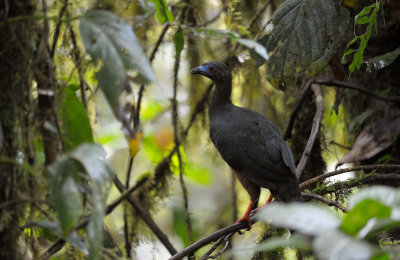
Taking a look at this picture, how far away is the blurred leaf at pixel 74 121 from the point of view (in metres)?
2.41

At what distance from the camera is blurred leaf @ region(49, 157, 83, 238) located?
1522mm

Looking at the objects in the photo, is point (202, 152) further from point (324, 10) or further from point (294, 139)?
point (324, 10)

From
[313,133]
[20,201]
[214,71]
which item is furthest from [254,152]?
[20,201]

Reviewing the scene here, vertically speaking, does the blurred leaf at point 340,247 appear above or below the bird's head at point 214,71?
below

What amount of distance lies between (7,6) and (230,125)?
2255 millimetres

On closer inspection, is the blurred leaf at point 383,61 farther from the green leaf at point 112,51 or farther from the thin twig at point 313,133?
the green leaf at point 112,51

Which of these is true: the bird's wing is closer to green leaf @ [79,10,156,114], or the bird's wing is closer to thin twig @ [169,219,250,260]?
thin twig @ [169,219,250,260]

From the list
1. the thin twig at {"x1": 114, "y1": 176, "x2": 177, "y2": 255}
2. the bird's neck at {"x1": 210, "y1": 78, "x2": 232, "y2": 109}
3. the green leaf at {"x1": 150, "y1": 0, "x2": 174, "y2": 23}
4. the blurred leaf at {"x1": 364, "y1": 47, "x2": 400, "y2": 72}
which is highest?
A: the green leaf at {"x1": 150, "y1": 0, "x2": 174, "y2": 23}

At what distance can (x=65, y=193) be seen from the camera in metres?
1.54

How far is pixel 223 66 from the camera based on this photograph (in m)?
4.42

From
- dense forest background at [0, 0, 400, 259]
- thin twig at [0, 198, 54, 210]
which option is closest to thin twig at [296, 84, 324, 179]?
dense forest background at [0, 0, 400, 259]

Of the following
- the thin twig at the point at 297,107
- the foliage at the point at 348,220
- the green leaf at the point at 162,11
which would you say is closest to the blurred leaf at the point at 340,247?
the foliage at the point at 348,220

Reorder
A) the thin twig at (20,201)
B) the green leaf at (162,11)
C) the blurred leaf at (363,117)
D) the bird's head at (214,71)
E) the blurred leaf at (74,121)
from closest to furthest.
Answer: the thin twig at (20,201), the blurred leaf at (74,121), the green leaf at (162,11), the blurred leaf at (363,117), the bird's head at (214,71)

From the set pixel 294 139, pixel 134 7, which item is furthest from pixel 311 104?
pixel 134 7
